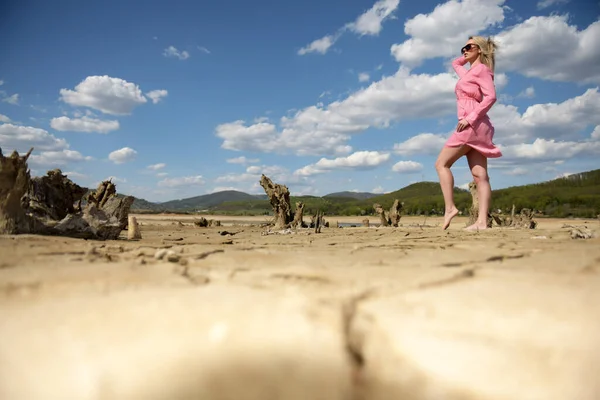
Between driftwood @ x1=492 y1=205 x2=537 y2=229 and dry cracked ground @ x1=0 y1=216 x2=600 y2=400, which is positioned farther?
driftwood @ x1=492 y1=205 x2=537 y2=229

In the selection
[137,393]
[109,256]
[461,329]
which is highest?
[109,256]

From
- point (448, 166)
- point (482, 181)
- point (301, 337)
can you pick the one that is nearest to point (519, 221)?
point (482, 181)

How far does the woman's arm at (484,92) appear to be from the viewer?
4832 millimetres

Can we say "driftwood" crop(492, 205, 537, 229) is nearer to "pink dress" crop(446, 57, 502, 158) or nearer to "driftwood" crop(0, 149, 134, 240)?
"pink dress" crop(446, 57, 502, 158)

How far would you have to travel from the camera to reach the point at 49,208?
185 inches

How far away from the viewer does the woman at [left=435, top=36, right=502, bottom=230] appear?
492cm

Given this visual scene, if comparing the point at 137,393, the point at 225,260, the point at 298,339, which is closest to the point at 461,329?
the point at 298,339

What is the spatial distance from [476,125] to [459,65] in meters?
1.07

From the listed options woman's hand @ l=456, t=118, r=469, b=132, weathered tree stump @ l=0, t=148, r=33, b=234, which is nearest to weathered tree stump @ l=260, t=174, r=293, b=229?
woman's hand @ l=456, t=118, r=469, b=132

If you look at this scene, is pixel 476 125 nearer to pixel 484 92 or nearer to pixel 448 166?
pixel 484 92

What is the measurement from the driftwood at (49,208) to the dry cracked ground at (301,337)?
2014 millimetres

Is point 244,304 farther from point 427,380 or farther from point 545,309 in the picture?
point 545,309

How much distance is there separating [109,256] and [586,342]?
2068 mm

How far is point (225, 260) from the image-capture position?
1.97 meters
